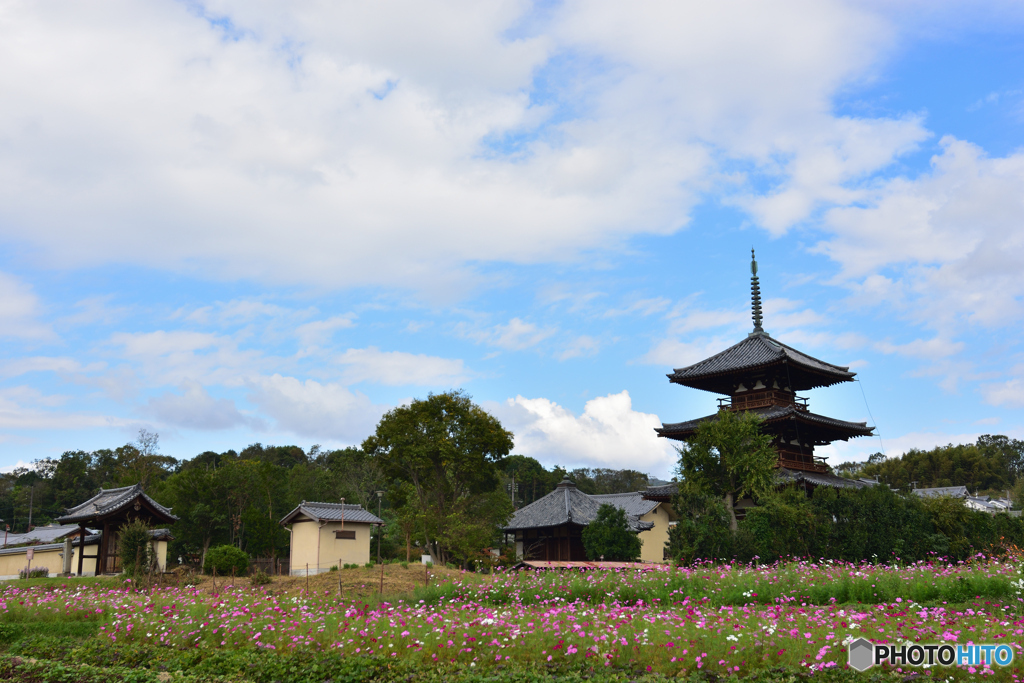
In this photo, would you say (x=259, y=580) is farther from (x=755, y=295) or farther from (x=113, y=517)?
(x=755, y=295)

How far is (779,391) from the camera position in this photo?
28.1 m

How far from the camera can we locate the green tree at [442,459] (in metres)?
34.7

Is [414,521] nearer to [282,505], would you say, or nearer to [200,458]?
[282,505]

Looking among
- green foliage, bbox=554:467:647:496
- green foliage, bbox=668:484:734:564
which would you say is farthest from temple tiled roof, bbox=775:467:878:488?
green foliage, bbox=554:467:647:496

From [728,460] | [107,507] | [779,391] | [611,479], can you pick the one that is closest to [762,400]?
[779,391]

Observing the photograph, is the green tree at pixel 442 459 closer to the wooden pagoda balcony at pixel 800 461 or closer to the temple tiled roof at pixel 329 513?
the temple tiled roof at pixel 329 513

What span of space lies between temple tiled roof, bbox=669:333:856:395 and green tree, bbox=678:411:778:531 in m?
4.97

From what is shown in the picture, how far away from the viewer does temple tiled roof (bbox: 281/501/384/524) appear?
3419cm

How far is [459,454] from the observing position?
34.8 meters

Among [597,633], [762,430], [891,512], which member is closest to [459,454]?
[762,430]

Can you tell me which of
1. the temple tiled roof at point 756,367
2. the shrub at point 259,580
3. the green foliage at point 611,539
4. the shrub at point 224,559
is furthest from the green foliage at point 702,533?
the shrub at point 224,559

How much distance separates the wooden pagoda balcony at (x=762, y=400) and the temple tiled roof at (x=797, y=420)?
268 mm

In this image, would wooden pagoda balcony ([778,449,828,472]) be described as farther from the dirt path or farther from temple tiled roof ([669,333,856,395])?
the dirt path

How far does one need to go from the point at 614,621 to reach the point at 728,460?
42.5ft
